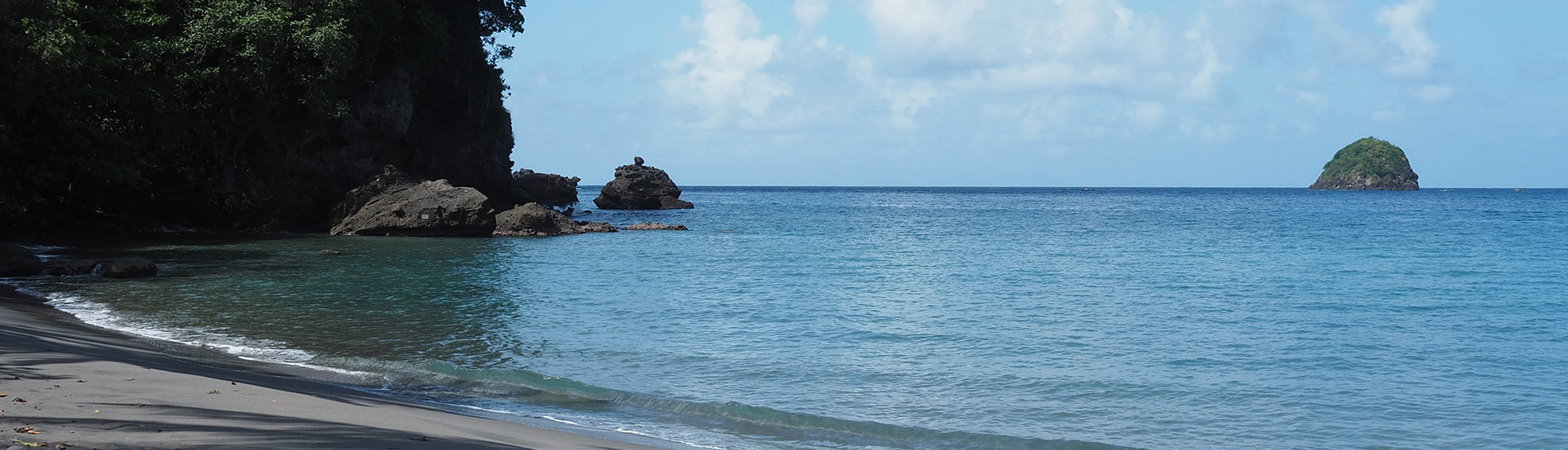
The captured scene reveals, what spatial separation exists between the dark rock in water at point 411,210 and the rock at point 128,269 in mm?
15299

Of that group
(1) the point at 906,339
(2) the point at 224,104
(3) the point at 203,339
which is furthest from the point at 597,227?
(1) the point at 906,339

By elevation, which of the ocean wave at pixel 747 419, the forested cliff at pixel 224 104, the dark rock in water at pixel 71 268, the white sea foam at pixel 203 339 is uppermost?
the forested cliff at pixel 224 104

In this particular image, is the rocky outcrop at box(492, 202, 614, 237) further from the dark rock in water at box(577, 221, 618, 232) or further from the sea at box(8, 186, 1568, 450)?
the sea at box(8, 186, 1568, 450)

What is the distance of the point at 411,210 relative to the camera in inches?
1405

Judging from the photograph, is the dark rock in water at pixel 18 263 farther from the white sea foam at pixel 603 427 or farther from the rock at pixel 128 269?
the white sea foam at pixel 603 427

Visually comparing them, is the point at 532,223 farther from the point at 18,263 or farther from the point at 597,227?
the point at 18,263

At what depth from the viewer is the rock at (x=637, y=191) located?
2822 inches

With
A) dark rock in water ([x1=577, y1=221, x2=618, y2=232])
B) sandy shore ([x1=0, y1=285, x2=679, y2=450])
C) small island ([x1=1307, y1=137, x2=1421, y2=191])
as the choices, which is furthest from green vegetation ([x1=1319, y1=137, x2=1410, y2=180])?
sandy shore ([x1=0, y1=285, x2=679, y2=450])

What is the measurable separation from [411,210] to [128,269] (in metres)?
16.2

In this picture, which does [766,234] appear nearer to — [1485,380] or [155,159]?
[155,159]

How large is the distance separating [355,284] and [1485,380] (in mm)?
18253

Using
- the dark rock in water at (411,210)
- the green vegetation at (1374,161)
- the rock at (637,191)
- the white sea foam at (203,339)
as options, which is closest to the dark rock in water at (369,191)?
the dark rock in water at (411,210)

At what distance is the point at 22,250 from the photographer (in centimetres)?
2017

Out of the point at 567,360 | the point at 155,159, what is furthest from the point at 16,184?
the point at 567,360
